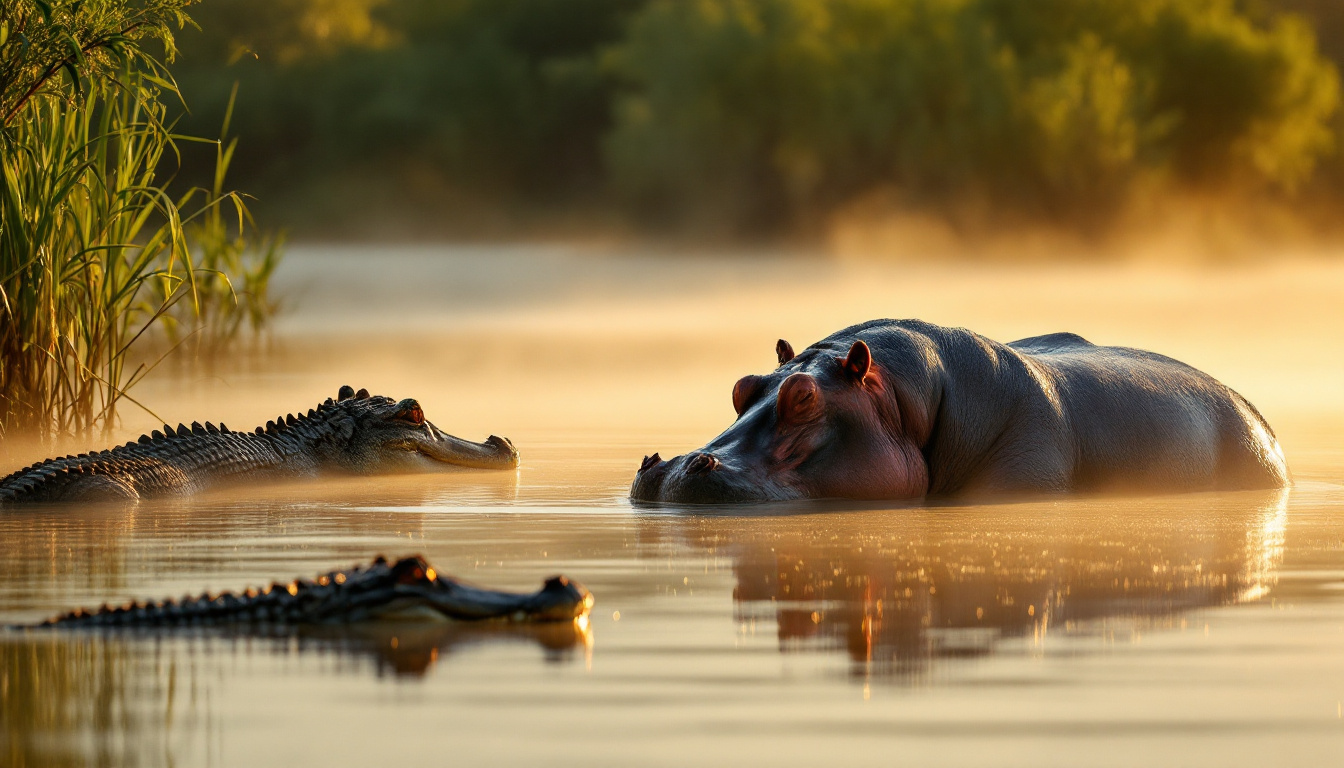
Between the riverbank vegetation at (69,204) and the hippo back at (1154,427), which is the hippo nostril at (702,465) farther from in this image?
the riverbank vegetation at (69,204)

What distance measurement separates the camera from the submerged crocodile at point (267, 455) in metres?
6.95

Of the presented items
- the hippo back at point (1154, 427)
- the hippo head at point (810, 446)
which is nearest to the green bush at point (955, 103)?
the hippo back at point (1154, 427)

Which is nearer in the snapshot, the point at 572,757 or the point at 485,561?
the point at 572,757

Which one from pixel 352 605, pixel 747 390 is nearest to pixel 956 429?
pixel 747 390

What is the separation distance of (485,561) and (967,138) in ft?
99.6

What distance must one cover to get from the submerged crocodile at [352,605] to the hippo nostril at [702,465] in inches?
101

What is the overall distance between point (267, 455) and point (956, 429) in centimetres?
316

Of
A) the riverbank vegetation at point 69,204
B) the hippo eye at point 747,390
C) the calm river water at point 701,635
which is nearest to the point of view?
the calm river water at point 701,635

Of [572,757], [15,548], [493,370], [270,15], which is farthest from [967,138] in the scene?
[572,757]

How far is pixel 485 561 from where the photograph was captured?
5109 mm

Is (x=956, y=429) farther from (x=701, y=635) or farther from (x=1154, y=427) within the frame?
(x=701, y=635)

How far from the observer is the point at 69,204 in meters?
7.88

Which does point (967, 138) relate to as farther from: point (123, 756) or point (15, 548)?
point (123, 756)

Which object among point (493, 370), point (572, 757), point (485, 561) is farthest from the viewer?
point (493, 370)
